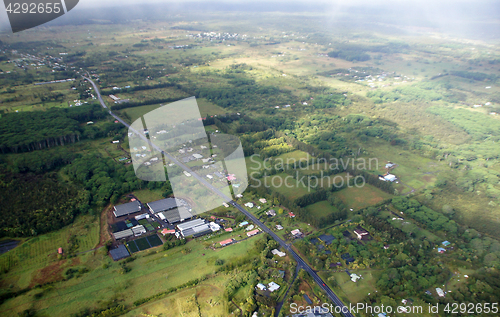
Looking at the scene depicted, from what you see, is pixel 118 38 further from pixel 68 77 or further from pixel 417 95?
pixel 417 95

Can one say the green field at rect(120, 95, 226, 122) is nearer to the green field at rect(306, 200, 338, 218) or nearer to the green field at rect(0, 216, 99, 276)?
the green field at rect(0, 216, 99, 276)

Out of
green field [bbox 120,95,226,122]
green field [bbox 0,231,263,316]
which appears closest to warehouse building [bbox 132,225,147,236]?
green field [bbox 0,231,263,316]

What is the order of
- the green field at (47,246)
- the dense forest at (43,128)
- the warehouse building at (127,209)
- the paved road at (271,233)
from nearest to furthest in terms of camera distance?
the paved road at (271,233), the green field at (47,246), the warehouse building at (127,209), the dense forest at (43,128)

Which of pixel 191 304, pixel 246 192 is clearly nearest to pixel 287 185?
pixel 246 192

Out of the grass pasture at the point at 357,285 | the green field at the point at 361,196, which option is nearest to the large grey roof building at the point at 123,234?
the grass pasture at the point at 357,285

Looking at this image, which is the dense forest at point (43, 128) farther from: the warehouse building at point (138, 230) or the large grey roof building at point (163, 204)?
the warehouse building at point (138, 230)
